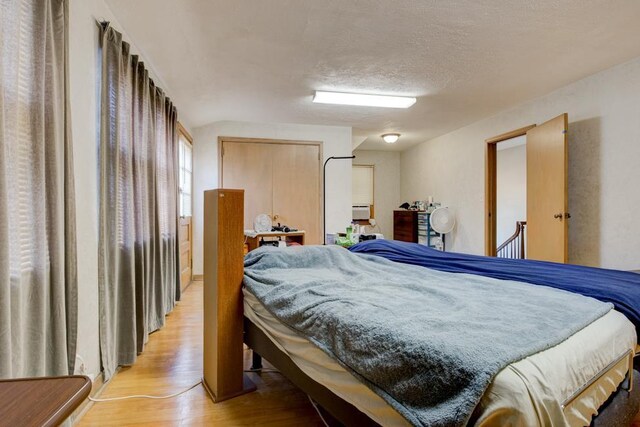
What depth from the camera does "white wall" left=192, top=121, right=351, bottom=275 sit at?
481 cm

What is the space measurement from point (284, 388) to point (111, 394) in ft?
3.09

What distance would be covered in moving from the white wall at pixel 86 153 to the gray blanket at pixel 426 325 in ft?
2.78

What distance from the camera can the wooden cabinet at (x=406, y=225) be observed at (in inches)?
242

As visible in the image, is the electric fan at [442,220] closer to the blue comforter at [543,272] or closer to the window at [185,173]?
the blue comforter at [543,272]

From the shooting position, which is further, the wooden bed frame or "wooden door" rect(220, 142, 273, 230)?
"wooden door" rect(220, 142, 273, 230)

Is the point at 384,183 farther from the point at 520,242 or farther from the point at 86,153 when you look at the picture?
the point at 86,153

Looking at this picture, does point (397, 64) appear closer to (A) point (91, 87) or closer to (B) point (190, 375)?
(A) point (91, 87)

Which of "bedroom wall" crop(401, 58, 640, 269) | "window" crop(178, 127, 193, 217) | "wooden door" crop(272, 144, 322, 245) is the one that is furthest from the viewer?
"wooden door" crop(272, 144, 322, 245)

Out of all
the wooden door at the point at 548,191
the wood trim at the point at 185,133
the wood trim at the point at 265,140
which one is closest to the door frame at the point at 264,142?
the wood trim at the point at 265,140

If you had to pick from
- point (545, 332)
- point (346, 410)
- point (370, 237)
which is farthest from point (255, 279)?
point (370, 237)

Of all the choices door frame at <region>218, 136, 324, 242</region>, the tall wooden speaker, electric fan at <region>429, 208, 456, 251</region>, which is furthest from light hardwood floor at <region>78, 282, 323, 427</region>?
electric fan at <region>429, 208, 456, 251</region>

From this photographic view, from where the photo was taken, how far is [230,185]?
4867 mm

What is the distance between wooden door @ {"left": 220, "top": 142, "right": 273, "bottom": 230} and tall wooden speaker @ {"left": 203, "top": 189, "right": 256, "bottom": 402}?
310cm

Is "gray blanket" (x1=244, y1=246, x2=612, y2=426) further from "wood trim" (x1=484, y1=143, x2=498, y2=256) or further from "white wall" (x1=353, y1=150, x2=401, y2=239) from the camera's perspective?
"white wall" (x1=353, y1=150, x2=401, y2=239)
